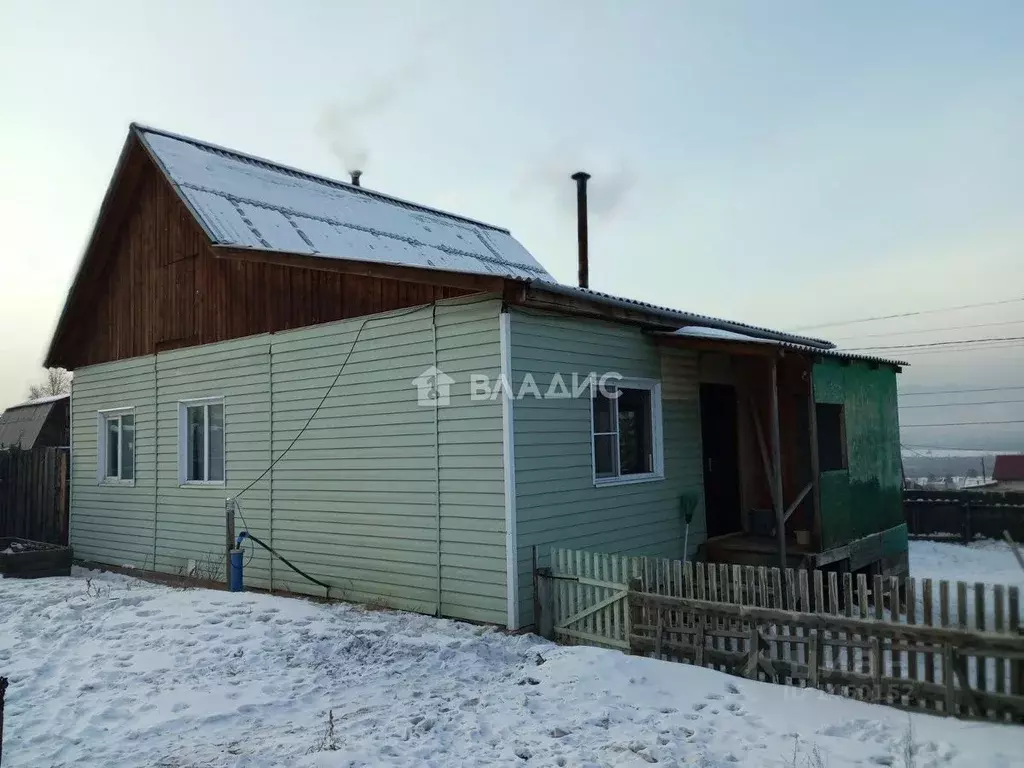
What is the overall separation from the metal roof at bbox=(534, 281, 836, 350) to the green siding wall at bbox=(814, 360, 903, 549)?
139 centimetres

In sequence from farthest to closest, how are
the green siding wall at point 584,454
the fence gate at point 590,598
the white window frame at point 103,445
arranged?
the white window frame at point 103,445
the green siding wall at point 584,454
the fence gate at point 590,598

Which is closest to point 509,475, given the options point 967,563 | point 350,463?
point 350,463

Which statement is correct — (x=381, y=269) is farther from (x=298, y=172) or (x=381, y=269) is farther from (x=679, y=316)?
(x=298, y=172)

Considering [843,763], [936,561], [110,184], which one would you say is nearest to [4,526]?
[110,184]

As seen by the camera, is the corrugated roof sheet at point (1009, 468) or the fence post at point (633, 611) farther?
the corrugated roof sheet at point (1009, 468)

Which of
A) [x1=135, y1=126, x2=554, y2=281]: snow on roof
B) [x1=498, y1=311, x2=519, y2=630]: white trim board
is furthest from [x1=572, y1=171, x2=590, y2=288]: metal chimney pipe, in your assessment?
[x1=498, y1=311, x2=519, y2=630]: white trim board

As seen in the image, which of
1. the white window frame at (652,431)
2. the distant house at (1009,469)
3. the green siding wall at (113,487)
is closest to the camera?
the white window frame at (652,431)

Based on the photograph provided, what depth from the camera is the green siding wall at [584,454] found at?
315 inches

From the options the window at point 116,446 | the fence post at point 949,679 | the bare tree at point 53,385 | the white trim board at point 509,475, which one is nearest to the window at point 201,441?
the window at point 116,446

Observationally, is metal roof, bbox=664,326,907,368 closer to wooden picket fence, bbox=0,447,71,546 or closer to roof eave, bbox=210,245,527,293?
roof eave, bbox=210,245,527,293

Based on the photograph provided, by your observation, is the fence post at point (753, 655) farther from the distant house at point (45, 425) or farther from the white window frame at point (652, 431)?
the distant house at point (45, 425)

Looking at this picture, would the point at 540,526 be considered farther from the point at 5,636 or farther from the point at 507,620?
the point at 5,636

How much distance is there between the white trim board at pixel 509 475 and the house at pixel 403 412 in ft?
0.07

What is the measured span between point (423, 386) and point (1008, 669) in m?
5.91
